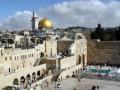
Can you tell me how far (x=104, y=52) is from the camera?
5119cm

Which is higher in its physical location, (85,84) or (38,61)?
(38,61)

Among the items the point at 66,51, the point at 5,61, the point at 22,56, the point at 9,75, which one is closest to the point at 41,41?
the point at 66,51

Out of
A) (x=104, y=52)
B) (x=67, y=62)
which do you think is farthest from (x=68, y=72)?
(x=104, y=52)

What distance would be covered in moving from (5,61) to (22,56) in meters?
3.92

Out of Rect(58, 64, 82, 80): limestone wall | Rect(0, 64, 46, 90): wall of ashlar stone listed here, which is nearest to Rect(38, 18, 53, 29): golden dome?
Rect(58, 64, 82, 80): limestone wall

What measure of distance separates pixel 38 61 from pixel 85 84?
8.66 meters

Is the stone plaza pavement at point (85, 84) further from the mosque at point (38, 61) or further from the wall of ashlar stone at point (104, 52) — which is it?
the wall of ashlar stone at point (104, 52)

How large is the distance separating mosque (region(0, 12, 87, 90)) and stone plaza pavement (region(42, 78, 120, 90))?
119cm

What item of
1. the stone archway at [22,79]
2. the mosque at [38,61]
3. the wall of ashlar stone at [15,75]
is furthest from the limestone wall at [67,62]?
the stone archway at [22,79]

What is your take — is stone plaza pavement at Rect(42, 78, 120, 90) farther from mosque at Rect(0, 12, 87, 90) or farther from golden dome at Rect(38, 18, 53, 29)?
golden dome at Rect(38, 18, 53, 29)

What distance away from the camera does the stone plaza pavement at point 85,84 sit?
33.2 metres

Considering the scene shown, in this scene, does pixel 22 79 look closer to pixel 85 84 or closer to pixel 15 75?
pixel 15 75

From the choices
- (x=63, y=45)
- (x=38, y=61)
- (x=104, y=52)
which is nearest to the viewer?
(x=38, y=61)

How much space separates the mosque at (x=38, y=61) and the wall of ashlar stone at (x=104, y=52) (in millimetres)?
1360
